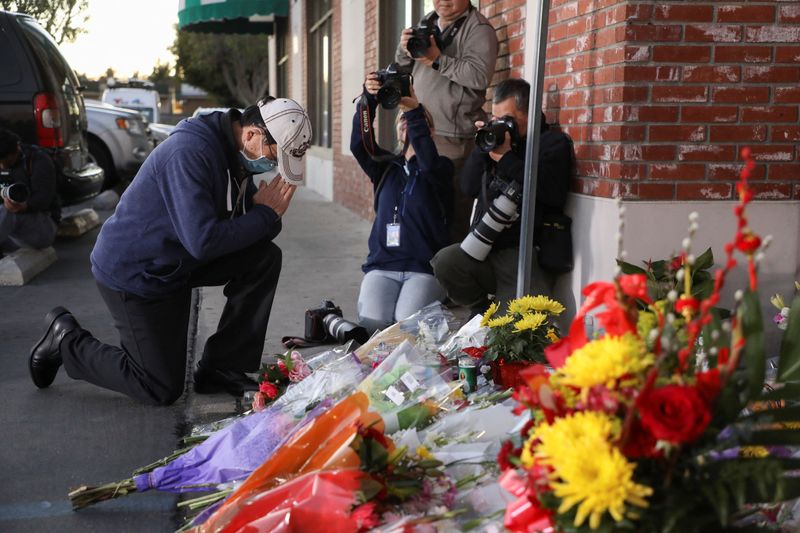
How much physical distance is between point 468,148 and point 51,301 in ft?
11.0

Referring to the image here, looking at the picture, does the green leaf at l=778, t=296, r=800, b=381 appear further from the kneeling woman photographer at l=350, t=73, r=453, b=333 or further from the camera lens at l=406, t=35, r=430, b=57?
the camera lens at l=406, t=35, r=430, b=57

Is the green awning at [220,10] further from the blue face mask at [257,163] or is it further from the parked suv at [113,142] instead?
the blue face mask at [257,163]

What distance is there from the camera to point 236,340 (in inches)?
186

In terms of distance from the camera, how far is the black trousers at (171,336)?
174 inches

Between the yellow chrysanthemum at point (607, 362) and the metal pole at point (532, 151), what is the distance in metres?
2.14

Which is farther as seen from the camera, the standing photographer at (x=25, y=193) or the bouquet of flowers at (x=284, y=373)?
the standing photographer at (x=25, y=193)

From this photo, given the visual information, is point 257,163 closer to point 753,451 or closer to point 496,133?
point 496,133

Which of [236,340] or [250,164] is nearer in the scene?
[250,164]

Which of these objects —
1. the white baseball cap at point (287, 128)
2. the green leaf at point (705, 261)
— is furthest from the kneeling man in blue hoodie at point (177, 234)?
the green leaf at point (705, 261)

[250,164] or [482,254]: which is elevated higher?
[250,164]

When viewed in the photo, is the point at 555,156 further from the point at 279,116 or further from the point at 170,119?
the point at 170,119

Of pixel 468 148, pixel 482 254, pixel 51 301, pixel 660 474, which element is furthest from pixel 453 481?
pixel 51 301

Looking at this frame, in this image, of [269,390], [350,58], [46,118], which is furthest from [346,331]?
[350,58]

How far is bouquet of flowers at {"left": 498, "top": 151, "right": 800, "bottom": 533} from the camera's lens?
1759mm
